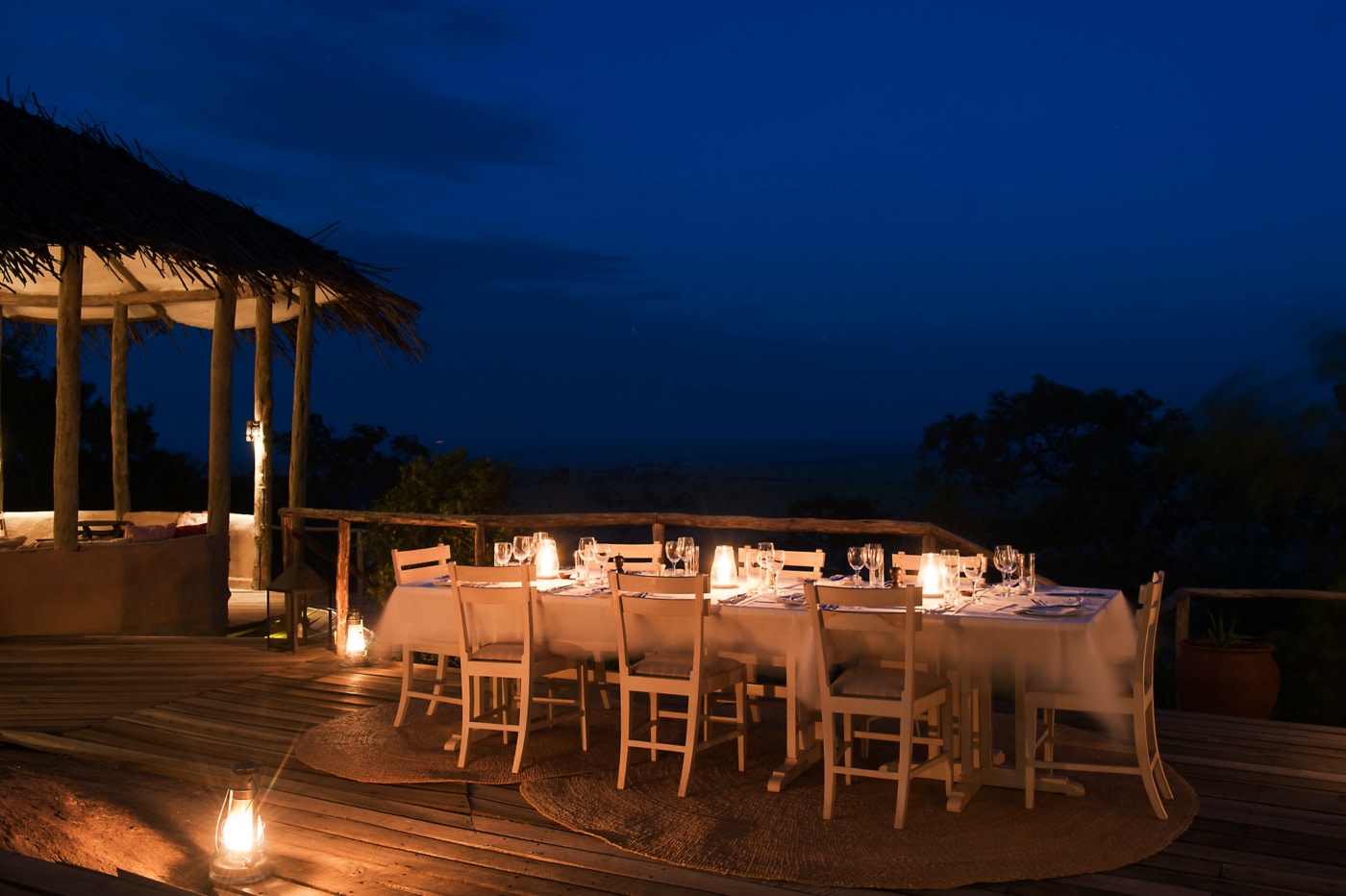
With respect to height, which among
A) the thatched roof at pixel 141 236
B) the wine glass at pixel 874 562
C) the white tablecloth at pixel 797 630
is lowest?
the white tablecloth at pixel 797 630

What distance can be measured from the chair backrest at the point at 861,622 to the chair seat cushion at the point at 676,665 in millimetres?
542

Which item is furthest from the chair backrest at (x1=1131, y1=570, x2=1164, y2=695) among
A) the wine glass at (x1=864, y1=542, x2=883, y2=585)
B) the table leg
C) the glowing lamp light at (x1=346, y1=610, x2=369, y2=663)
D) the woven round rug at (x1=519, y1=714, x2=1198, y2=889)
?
the glowing lamp light at (x1=346, y1=610, x2=369, y2=663)

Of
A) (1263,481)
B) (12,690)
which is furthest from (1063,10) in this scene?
(12,690)

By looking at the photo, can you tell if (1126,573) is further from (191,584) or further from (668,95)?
(668,95)

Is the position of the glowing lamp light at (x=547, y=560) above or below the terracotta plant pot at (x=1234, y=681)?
above

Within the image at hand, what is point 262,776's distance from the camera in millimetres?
5020

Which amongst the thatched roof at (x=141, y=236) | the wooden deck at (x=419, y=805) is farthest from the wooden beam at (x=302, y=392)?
the wooden deck at (x=419, y=805)

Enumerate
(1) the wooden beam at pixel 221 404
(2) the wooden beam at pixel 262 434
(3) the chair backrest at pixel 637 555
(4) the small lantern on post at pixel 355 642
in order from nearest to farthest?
(3) the chair backrest at pixel 637 555
(4) the small lantern on post at pixel 355 642
(1) the wooden beam at pixel 221 404
(2) the wooden beam at pixel 262 434

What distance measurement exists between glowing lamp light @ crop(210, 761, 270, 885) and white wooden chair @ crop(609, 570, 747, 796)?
159 cm

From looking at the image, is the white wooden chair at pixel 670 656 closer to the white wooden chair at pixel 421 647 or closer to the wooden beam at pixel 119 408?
the white wooden chair at pixel 421 647

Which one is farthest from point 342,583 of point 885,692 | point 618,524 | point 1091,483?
point 1091,483

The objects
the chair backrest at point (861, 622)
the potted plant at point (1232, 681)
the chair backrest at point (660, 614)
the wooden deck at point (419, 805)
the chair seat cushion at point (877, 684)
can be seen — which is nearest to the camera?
the wooden deck at point (419, 805)

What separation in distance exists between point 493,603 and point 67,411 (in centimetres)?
556

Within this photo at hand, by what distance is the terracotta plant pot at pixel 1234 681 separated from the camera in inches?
256
